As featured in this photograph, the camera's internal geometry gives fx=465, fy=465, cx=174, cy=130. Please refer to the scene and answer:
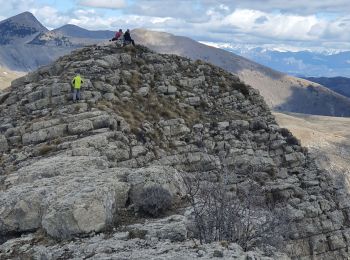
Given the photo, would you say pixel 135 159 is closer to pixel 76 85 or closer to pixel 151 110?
pixel 151 110

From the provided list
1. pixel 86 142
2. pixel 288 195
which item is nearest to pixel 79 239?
pixel 86 142

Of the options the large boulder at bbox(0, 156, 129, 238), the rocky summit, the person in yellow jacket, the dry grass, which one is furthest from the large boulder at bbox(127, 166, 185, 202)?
the person in yellow jacket

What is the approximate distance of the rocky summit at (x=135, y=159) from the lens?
624 inches

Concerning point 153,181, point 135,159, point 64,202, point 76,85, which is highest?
point 76,85

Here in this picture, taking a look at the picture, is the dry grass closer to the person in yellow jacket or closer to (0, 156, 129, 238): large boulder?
the person in yellow jacket

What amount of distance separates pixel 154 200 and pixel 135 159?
9.27 m

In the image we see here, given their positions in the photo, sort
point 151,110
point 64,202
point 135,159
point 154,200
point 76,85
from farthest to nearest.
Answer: point 151,110, point 76,85, point 135,159, point 154,200, point 64,202

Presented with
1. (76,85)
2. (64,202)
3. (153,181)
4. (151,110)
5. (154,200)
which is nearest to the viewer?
(64,202)

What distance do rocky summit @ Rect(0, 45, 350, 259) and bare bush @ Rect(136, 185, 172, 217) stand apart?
199 mm

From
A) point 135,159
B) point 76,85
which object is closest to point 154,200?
point 135,159

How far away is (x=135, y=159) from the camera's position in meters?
A: 27.0

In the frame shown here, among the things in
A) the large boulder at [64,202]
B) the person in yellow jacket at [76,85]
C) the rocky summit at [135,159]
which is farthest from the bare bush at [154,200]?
the person in yellow jacket at [76,85]

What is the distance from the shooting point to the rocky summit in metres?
15.9

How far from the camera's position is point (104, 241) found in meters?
15.2
